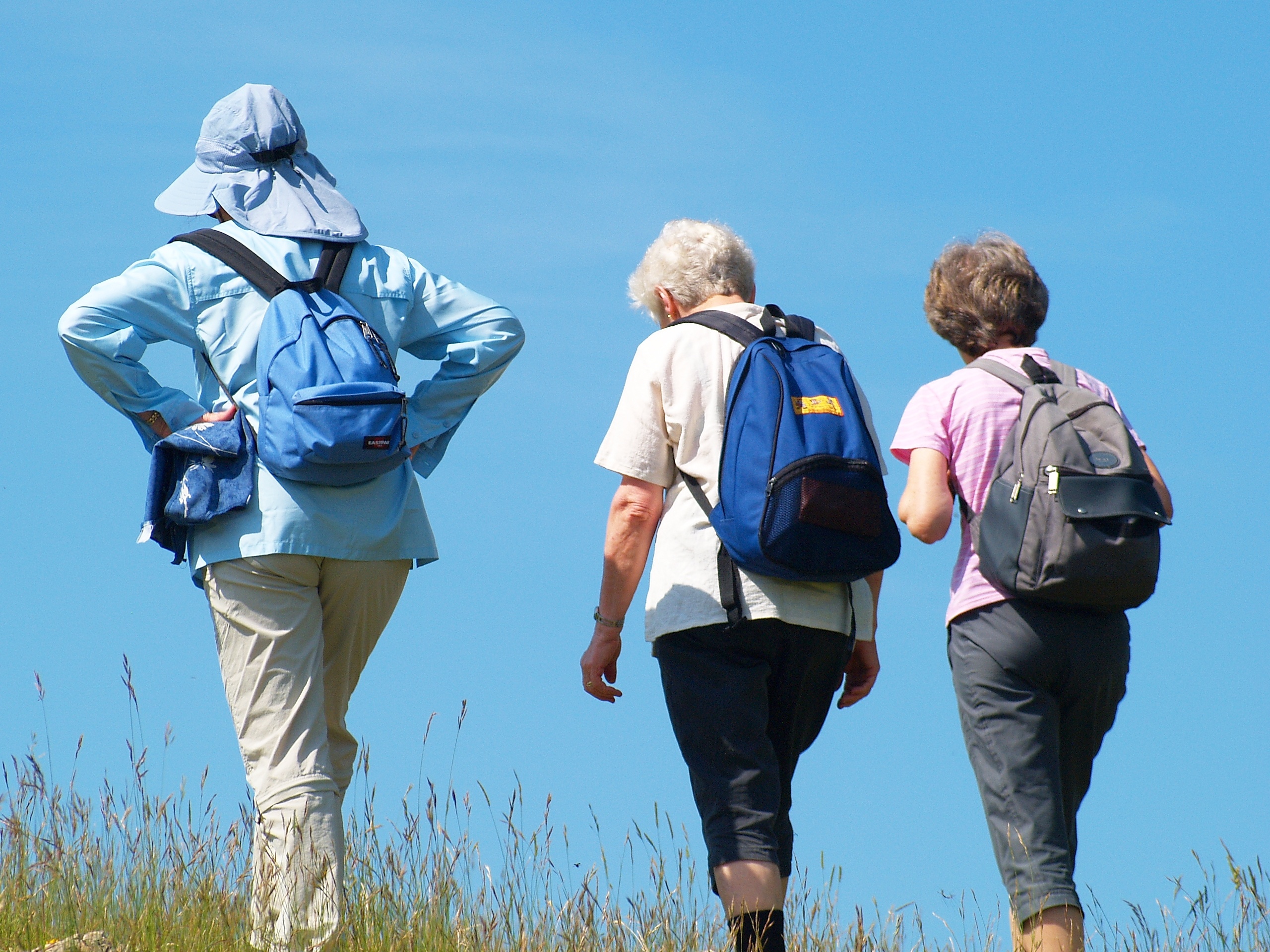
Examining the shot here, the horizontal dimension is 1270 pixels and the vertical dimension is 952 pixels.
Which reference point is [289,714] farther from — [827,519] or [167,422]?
[827,519]

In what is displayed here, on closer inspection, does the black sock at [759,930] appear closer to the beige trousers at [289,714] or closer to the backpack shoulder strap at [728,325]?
the beige trousers at [289,714]

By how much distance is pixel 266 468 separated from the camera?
11.9 ft

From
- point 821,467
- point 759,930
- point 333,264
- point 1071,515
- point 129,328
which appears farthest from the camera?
point 333,264

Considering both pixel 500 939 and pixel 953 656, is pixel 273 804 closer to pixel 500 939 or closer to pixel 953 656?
pixel 500 939

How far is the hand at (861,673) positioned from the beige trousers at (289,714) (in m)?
1.39

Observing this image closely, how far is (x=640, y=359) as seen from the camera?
381 cm

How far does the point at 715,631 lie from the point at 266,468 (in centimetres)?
130

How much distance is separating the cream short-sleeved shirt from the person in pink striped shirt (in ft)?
0.92

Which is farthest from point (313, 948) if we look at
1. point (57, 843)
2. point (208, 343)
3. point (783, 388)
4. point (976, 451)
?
point (976, 451)

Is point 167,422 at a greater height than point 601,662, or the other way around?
point 167,422

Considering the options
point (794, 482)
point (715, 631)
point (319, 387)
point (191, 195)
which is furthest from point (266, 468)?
point (794, 482)

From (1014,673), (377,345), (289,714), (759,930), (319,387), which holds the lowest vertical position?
(759,930)

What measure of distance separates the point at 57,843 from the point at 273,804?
963mm

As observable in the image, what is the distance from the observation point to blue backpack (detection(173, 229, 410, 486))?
11.6 feet
